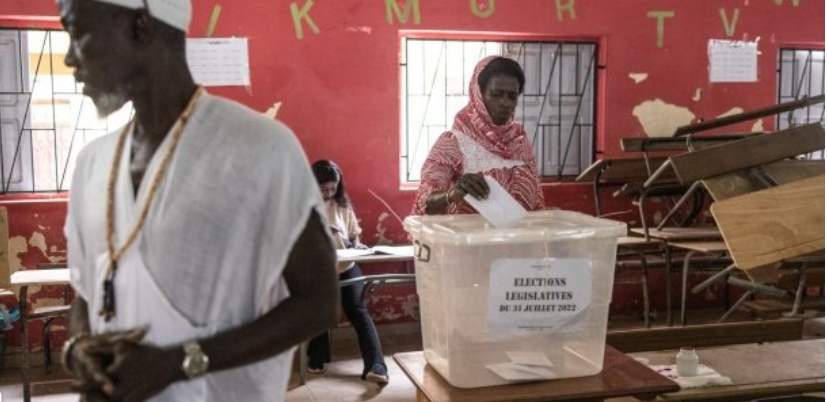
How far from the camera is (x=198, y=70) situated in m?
5.29

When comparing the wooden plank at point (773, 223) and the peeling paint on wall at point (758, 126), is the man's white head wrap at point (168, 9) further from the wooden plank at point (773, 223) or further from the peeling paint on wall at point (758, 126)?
the peeling paint on wall at point (758, 126)

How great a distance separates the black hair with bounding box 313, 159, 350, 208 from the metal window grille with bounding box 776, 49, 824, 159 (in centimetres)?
381

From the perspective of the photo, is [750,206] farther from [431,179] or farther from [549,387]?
[431,179]

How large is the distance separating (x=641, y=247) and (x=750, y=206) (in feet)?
13.8

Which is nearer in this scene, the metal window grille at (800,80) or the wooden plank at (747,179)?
the wooden plank at (747,179)

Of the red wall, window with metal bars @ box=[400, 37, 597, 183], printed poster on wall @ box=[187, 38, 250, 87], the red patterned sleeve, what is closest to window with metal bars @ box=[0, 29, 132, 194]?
the red wall

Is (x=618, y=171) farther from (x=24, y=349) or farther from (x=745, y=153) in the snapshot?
(x=24, y=349)

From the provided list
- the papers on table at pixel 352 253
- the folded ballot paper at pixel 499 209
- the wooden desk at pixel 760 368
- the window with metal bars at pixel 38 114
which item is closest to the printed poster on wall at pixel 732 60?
the papers on table at pixel 352 253

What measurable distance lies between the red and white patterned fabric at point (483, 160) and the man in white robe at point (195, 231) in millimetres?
1834

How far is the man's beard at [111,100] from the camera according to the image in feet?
3.89

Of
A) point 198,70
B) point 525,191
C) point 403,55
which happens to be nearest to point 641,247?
point 403,55

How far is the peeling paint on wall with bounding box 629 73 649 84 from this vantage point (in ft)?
20.3

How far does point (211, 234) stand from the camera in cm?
114

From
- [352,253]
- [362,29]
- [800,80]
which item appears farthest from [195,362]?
[800,80]
